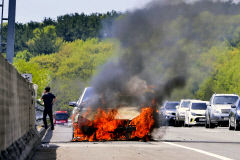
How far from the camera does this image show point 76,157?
13523 mm

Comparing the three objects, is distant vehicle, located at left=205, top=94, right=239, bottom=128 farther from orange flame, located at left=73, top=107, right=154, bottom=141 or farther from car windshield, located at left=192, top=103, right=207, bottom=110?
orange flame, located at left=73, top=107, right=154, bottom=141

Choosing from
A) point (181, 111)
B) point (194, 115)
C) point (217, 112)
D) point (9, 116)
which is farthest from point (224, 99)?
point (9, 116)

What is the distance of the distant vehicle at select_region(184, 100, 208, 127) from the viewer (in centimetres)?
4266

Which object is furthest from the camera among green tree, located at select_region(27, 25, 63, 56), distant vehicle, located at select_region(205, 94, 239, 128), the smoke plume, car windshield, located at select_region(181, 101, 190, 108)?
green tree, located at select_region(27, 25, 63, 56)

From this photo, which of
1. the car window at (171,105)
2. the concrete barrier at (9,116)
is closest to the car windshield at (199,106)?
the car window at (171,105)

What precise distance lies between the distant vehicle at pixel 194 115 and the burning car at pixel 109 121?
23983 mm

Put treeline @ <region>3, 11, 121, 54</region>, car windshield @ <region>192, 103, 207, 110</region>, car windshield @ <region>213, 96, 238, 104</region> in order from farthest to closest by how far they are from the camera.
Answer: treeline @ <region>3, 11, 121, 54</region>
car windshield @ <region>192, 103, 207, 110</region>
car windshield @ <region>213, 96, 238, 104</region>

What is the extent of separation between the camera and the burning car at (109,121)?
60.4 ft

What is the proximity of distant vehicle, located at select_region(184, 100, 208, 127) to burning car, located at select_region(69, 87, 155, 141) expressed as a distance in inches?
944

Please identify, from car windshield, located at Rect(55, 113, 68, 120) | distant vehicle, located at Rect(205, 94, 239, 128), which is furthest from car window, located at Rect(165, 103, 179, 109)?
car windshield, located at Rect(55, 113, 68, 120)

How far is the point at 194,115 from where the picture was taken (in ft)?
140

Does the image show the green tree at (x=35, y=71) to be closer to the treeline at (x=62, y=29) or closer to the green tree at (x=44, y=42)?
the green tree at (x=44, y=42)

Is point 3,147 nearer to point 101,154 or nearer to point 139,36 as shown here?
point 101,154

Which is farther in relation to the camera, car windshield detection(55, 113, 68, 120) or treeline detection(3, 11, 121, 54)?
treeline detection(3, 11, 121, 54)
